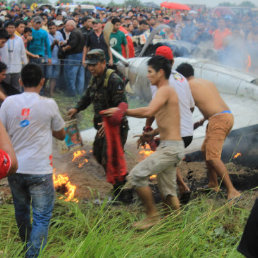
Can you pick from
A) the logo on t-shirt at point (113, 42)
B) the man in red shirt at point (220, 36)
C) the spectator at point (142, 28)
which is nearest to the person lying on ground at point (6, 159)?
the logo on t-shirt at point (113, 42)

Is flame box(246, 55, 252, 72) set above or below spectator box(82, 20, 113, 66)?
below

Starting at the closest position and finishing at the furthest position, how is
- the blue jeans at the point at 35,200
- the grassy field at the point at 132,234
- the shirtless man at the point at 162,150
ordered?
the grassy field at the point at 132,234
the blue jeans at the point at 35,200
the shirtless man at the point at 162,150

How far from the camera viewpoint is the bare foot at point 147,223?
4.25 m

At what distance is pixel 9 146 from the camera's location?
250cm

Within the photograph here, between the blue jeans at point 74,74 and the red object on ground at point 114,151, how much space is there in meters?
6.07

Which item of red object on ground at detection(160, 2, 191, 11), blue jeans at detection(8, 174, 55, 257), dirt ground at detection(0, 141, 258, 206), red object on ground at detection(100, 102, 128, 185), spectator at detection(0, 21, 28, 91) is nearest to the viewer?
blue jeans at detection(8, 174, 55, 257)

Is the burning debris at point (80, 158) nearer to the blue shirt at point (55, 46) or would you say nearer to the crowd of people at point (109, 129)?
the crowd of people at point (109, 129)

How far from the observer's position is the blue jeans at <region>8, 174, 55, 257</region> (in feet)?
12.1

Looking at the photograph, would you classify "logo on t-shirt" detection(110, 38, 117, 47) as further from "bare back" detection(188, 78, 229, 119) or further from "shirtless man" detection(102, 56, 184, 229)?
"shirtless man" detection(102, 56, 184, 229)

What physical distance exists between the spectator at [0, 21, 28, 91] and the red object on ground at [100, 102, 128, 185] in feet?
14.4

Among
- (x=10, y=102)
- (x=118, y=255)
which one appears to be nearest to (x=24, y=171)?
(x=10, y=102)

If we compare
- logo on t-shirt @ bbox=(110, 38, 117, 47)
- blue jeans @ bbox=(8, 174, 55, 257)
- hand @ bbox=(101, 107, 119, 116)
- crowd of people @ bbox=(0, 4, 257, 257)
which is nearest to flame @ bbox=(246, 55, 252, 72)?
logo on t-shirt @ bbox=(110, 38, 117, 47)

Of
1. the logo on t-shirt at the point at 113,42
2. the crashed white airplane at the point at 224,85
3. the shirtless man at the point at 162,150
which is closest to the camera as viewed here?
the shirtless man at the point at 162,150

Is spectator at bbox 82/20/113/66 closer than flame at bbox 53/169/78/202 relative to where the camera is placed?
No
